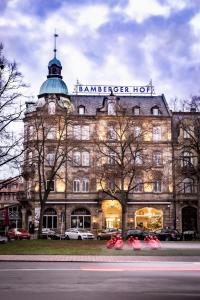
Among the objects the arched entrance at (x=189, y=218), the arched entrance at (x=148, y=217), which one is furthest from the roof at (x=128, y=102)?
the arched entrance at (x=148, y=217)

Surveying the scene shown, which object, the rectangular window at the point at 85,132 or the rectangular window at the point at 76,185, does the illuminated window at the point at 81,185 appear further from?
the rectangular window at the point at 85,132

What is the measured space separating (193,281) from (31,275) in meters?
5.48

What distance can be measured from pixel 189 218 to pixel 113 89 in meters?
21.7

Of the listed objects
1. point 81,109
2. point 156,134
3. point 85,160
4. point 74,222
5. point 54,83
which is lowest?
point 74,222

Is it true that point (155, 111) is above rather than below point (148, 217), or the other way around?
above

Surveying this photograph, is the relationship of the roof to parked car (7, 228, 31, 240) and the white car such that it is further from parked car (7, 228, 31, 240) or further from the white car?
parked car (7, 228, 31, 240)

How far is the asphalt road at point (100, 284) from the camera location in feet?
43.2

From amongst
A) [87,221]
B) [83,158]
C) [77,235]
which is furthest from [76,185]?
[77,235]

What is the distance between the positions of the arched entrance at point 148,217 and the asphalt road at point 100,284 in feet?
162

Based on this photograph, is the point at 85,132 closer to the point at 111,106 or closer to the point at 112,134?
the point at 111,106

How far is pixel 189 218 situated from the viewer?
69938 mm

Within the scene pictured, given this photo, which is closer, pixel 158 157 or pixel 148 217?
pixel 148 217

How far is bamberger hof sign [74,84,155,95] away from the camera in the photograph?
7606cm

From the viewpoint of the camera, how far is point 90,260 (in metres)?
25.5
